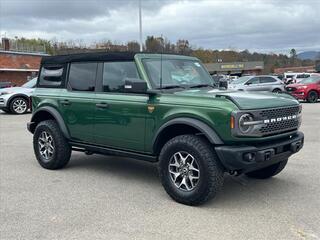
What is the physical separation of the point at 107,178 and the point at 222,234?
2.77m

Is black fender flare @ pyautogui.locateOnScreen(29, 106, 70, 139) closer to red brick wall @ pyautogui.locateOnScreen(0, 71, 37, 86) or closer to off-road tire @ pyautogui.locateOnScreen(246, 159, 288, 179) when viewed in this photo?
off-road tire @ pyautogui.locateOnScreen(246, 159, 288, 179)

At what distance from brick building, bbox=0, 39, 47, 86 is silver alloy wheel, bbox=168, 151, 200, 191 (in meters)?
44.7

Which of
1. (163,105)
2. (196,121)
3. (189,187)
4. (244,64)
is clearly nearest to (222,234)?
(189,187)

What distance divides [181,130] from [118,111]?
3.33 feet

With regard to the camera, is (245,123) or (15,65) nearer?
(245,123)

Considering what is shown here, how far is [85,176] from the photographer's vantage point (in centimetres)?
679

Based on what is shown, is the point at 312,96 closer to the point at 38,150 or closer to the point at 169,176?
the point at 38,150

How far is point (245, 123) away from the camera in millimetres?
4797

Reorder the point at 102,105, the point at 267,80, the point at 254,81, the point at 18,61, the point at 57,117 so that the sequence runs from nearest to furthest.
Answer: the point at 102,105, the point at 57,117, the point at 254,81, the point at 267,80, the point at 18,61

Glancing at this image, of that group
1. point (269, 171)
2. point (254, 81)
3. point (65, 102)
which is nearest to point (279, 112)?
point (269, 171)

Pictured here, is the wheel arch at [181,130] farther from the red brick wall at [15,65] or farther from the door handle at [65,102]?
the red brick wall at [15,65]

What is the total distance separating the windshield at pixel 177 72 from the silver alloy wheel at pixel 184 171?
1.08 metres

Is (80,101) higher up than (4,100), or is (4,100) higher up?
(80,101)

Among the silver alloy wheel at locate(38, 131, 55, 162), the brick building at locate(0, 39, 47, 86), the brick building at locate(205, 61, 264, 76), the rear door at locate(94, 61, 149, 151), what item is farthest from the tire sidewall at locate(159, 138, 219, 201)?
the brick building at locate(205, 61, 264, 76)
